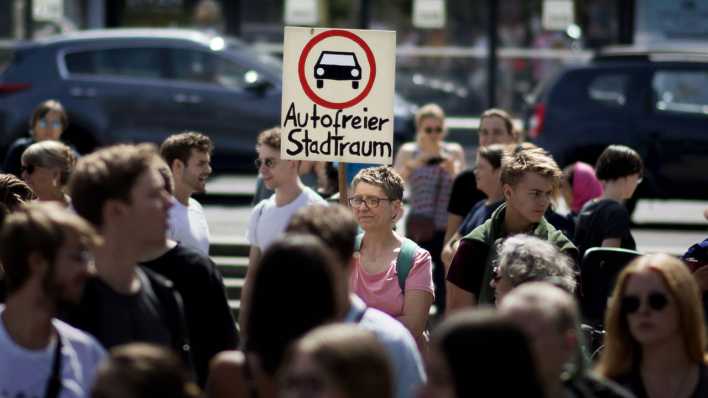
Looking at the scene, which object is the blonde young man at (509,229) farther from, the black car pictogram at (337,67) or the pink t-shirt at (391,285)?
the black car pictogram at (337,67)

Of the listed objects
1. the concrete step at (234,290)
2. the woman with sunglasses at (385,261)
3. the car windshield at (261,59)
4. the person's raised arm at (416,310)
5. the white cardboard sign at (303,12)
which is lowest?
the concrete step at (234,290)

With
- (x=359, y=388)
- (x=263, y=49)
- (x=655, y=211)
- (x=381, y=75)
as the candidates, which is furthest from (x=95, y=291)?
(x=263, y=49)

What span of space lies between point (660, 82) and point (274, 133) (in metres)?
7.75

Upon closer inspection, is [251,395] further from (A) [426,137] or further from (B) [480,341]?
(A) [426,137]

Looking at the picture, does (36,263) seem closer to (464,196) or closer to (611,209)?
(611,209)

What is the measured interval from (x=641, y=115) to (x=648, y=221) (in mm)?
1180

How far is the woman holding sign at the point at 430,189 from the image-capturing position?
10.0 meters

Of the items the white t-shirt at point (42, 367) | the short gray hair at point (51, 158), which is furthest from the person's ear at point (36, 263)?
the short gray hair at point (51, 158)

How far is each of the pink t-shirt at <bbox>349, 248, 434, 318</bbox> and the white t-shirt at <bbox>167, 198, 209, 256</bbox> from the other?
0.85 metres

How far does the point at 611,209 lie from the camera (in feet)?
26.8

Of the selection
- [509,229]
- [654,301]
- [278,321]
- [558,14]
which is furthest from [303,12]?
[278,321]

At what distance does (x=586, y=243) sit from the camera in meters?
8.18

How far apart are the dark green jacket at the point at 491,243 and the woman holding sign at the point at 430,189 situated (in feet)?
10.6

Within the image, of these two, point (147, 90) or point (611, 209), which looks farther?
point (147, 90)
